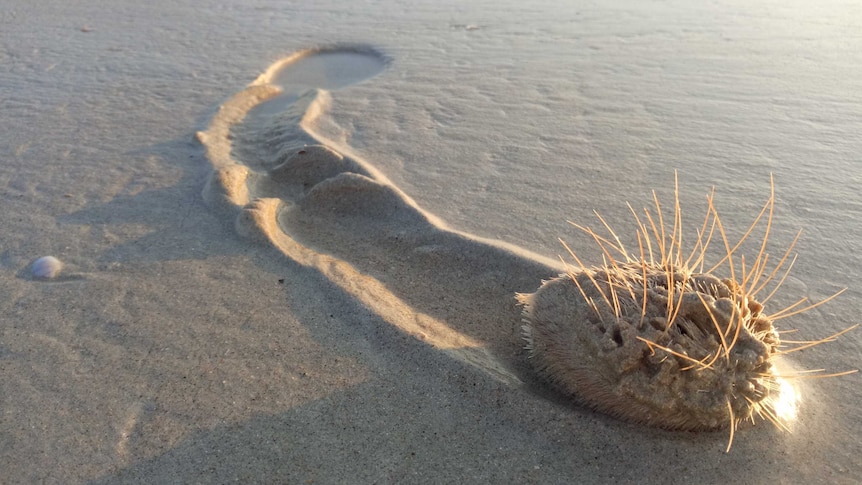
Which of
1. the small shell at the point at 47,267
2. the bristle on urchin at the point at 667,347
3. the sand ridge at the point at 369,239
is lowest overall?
the small shell at the point at 47,267

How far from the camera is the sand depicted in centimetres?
219

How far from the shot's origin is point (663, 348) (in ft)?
6.42

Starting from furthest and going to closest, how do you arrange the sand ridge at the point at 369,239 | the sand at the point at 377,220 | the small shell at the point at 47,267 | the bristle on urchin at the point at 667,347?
the small shell at the point at 47,267, the sand ridge at the point at 369,239, the sand at the point at 377,220, the bristle on urchin at the point at 667,347

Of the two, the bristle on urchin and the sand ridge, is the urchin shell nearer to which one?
the bristle on urchin

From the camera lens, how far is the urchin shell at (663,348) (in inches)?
79.3

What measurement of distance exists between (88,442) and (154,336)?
23.0 inches

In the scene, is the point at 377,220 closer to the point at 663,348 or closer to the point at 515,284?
the point at 515,284

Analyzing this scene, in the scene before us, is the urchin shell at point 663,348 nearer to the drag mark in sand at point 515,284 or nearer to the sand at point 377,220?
the drag mark in sand at point 515,284

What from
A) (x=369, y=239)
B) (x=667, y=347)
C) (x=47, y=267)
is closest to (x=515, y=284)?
(x=369, y=239)

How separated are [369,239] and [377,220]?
0.18 m

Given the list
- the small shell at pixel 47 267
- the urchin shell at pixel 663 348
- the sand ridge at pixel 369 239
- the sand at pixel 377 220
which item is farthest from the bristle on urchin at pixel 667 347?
the small shell at pixel 47 267

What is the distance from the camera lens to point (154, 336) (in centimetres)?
271

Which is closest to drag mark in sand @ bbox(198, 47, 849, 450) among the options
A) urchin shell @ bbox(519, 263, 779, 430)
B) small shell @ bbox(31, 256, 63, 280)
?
urchin shell @ bbox(519, 263, 779, 430)

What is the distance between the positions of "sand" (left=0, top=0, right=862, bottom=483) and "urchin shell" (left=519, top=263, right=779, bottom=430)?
0.14 meters
